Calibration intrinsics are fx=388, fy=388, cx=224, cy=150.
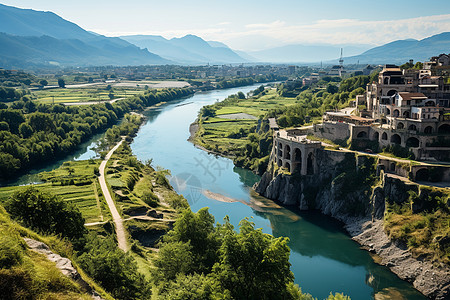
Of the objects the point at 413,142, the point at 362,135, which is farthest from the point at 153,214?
the point at 413,142

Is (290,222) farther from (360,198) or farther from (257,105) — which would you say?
(257,105)

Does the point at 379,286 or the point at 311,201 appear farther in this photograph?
the point at 311,201

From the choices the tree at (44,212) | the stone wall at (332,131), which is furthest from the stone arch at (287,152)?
the tree at (44,212)

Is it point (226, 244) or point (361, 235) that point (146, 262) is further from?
point (361, 235)

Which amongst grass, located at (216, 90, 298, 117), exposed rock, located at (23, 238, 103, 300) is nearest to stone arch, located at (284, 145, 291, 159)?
exposed rock, located at (23, 238, 103, 300)

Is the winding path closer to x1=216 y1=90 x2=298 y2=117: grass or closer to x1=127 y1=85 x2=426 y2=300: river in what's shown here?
x1=127 y1=85 x2=426 y2=300: river

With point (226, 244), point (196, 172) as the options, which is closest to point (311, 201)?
point (196, 172)

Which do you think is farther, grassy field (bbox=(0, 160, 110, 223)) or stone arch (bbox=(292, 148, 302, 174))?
stone arch (bbox=(292, 148, 302, 174))

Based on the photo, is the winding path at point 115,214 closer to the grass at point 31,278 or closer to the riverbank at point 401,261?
the grass at point 31,278
